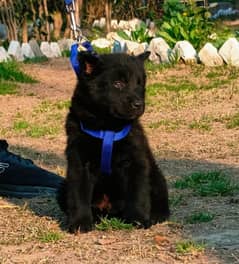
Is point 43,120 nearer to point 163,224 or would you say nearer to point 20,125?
point 20,125

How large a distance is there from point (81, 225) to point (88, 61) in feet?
3.18

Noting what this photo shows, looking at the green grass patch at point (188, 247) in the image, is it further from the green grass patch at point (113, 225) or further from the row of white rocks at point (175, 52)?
the row of white rocks at point (175, 52)

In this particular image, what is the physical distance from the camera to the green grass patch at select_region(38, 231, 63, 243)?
486 cm

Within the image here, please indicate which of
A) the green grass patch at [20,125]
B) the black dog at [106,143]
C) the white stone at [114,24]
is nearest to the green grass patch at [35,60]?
the green grass patch at [20,125]

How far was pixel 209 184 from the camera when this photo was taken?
628cm

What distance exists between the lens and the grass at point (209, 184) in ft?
20.0

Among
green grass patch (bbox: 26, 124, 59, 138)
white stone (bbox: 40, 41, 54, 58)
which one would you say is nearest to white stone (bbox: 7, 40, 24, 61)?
white stone (bbox: 40, 41, 54, 58)

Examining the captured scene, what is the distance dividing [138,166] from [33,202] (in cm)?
143

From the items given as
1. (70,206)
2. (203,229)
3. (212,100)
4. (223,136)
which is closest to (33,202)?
(70,206)

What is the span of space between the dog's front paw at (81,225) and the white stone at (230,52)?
8.20 metres

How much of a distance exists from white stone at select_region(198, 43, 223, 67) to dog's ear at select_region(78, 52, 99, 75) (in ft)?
27.1

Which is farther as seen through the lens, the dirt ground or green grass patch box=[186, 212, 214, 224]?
green grass patch box=[186, 212, 214, 224]

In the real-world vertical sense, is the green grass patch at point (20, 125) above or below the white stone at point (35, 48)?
above

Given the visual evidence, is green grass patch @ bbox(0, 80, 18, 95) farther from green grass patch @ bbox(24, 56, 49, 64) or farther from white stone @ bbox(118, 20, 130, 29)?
white stone @ bbox(118, 20, 130, 29)
